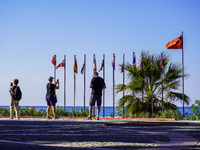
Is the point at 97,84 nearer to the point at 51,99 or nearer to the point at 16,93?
the point at 51,99

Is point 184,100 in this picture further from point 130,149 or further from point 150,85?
point 130,149

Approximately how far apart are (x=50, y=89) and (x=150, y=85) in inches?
426

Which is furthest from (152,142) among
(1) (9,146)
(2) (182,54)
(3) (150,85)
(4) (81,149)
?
(3) (150,85)

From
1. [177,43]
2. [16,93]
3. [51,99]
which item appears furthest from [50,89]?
[177,43]

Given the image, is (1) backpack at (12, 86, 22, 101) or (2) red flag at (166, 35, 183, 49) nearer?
(1) backpack at (12, 86, 22, 101)

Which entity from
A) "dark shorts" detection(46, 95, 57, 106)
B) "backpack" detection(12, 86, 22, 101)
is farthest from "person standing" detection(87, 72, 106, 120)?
"backpack" detection(12, 86, 22, 101)

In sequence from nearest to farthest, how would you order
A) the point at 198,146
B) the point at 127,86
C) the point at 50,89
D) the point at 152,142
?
the point at 198,146
the point at 152,142
the point at 50,89
the point at 127,86

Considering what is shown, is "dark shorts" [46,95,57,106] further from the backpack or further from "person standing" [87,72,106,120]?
"person standing" [87,72,106,120]

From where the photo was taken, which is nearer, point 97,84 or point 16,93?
point 97,84

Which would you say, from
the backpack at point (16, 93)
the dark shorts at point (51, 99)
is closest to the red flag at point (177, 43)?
the dark shorts at point (51, 99)

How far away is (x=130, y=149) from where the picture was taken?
7027mm

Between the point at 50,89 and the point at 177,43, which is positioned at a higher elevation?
the point at 177,43

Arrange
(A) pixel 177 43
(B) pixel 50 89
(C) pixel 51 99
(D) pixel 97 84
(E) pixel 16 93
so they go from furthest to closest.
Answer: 1. (A) pixel 177 43
2. (E) pixel 16 93
3. (C) pixel 51 99
4. (B) pixel 50 89
5. (D) pixel 97 84

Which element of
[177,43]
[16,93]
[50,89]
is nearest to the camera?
[50,89]
